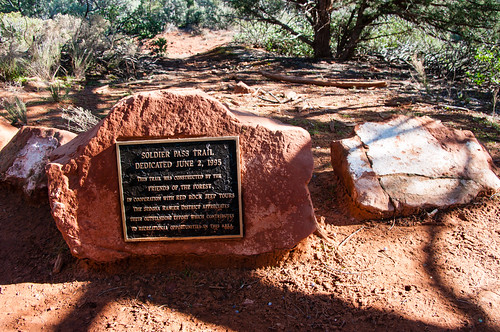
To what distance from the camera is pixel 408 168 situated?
344cm

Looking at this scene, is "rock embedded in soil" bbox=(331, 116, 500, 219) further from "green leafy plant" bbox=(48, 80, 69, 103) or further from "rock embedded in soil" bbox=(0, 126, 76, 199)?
"green leafy plant" bbox=(48, 80, 69, 103)

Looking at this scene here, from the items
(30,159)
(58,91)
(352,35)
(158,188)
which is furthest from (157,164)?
(352,35)

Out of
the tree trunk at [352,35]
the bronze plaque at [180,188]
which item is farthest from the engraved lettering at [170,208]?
the tree trunk at [352,35]

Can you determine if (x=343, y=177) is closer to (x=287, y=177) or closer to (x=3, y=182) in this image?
(x=287, y=177)

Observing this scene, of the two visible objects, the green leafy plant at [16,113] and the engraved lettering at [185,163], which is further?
the green leafy plant at [16,113]

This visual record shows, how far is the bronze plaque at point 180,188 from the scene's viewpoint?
2779 mm

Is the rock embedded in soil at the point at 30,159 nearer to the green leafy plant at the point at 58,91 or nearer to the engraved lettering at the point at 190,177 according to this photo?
the engraved lettering at the point at 190,177

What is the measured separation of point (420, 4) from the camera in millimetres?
8062

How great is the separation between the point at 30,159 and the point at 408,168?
3801mm

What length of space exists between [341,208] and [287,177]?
1003mm

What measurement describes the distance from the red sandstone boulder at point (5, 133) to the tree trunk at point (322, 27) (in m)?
6.51

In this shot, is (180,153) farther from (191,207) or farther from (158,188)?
(191,207)

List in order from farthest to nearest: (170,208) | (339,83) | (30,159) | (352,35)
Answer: (352,35) → (339,83) → (30,159) → (170,208)

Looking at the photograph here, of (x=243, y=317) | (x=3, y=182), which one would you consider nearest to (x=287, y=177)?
(x=243, y=317)
